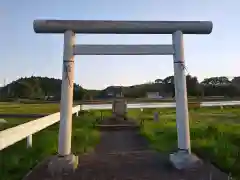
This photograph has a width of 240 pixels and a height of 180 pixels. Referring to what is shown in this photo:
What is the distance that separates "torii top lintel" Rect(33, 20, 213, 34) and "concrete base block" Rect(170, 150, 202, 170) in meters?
2.58

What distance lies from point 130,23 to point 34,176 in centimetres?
358

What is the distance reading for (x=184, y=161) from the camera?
582cm

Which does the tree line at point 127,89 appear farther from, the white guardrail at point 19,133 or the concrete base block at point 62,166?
the concrete base block at point 62,166

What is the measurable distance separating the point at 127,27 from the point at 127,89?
58.8 meters

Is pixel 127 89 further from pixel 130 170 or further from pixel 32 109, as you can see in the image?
pixel 130 170

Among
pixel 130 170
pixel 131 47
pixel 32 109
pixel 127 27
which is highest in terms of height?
pixel 127 27

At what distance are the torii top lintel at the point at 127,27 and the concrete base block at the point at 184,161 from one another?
258 centimetres

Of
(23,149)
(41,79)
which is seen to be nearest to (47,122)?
(23,149)

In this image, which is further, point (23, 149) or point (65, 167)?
point (23, 149)

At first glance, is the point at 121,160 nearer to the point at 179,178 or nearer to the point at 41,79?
the point at 179,178

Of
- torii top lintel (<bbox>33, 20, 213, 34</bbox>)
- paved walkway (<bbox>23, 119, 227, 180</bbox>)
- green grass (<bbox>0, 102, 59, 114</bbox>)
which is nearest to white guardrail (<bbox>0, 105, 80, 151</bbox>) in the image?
paved walkway (<bbox>23, 119, 227, 180</bbox>)

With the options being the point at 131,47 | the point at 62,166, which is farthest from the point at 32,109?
the point at 62,166

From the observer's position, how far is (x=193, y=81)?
Result: 5681 centimetres

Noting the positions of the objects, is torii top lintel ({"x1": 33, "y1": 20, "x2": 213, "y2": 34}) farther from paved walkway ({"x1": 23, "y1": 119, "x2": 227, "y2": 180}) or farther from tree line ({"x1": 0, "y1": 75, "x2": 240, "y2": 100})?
tree line ({"x1": 0, "y1": 75, "x2": 240, "y2": 100})
